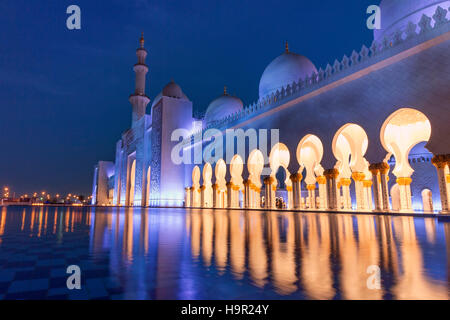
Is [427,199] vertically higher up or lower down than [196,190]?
lower down

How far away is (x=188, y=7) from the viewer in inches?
1297

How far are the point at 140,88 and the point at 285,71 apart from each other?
12784 millimetres

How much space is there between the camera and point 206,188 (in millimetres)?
15336

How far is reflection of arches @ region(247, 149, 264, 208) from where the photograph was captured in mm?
12102

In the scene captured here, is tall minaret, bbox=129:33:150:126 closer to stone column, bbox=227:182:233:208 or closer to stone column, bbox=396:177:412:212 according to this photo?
stone column, bbox=227:182:233:208

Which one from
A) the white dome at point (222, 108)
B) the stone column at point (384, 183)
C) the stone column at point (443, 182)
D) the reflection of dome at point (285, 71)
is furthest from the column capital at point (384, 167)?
the white dome at point (222, 108)

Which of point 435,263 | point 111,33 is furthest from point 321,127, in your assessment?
point 111,33

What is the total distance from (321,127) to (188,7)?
29.9 m

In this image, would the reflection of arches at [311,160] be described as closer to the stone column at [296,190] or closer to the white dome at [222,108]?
the stone column at [296,190]

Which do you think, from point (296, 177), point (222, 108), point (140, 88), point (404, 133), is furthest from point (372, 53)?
point (140, 88)

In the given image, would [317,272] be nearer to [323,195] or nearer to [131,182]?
[323,195]

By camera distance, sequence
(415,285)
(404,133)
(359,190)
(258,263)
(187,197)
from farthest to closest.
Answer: (187,197)
(404,133)
(359,190)
(258,263)
(415,285)

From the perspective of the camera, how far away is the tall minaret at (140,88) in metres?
21.9
